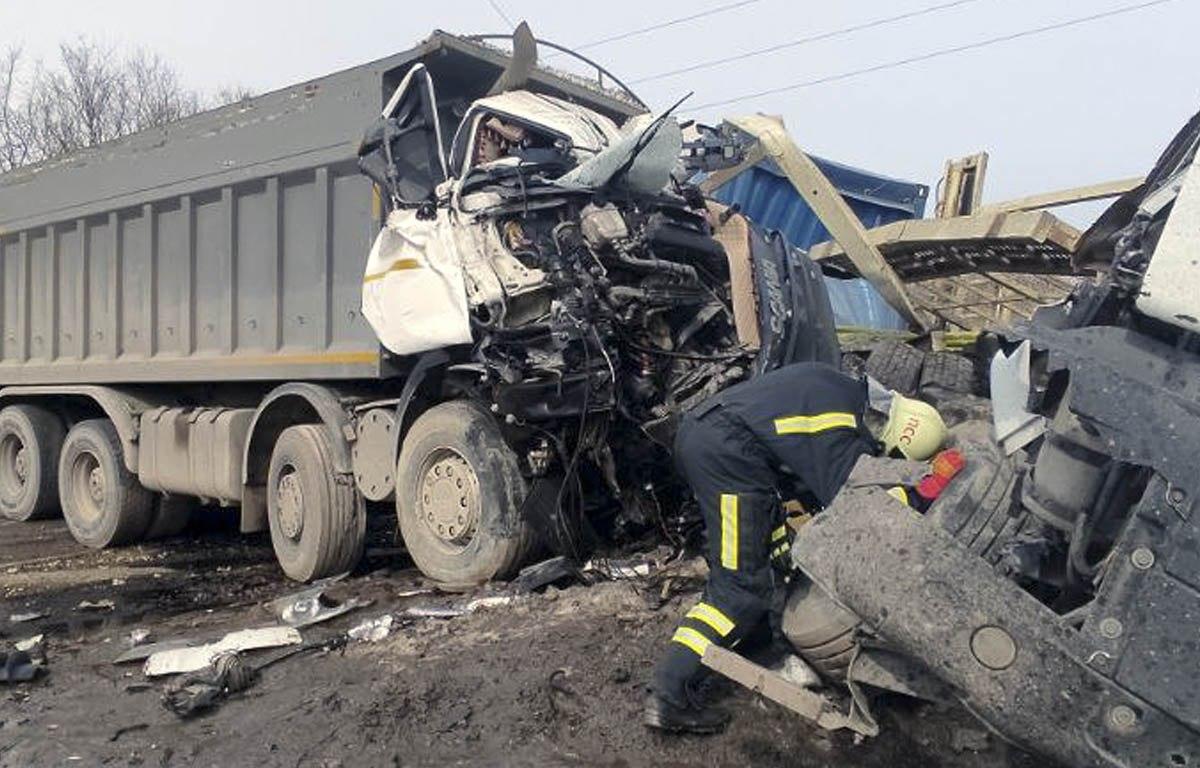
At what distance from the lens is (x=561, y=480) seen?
5.20m

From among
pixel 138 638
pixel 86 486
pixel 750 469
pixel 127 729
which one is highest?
pixel 750 469

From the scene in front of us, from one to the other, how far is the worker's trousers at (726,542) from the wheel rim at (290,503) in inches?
125

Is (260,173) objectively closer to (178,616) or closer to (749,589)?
(178,616)

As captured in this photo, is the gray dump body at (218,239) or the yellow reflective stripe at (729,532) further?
the gray dump body at (218,239)

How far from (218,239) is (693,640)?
4713mm

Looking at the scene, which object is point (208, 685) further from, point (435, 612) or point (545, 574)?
point (545, 574)

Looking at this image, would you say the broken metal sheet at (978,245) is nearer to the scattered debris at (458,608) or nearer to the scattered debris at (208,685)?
the scattered debris at (458,608)

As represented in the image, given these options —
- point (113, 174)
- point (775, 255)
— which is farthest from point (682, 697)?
point (113, 174)

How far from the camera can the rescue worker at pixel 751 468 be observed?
3.55 meters

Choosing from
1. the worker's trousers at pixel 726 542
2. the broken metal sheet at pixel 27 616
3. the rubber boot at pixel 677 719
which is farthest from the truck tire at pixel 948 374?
the broken metal sheet at pixel 27 616

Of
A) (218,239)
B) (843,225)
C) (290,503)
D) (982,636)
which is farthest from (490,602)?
(843,225)

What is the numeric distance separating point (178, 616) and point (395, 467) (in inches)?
56.3

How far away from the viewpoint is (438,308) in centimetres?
495

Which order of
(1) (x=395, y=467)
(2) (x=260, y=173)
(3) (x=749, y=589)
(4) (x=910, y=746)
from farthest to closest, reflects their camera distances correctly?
(2) (x=260, y=173) < (1) (x=395, y=467) < (3) (x=749, y=589) < (4) (x=910, y=746)
